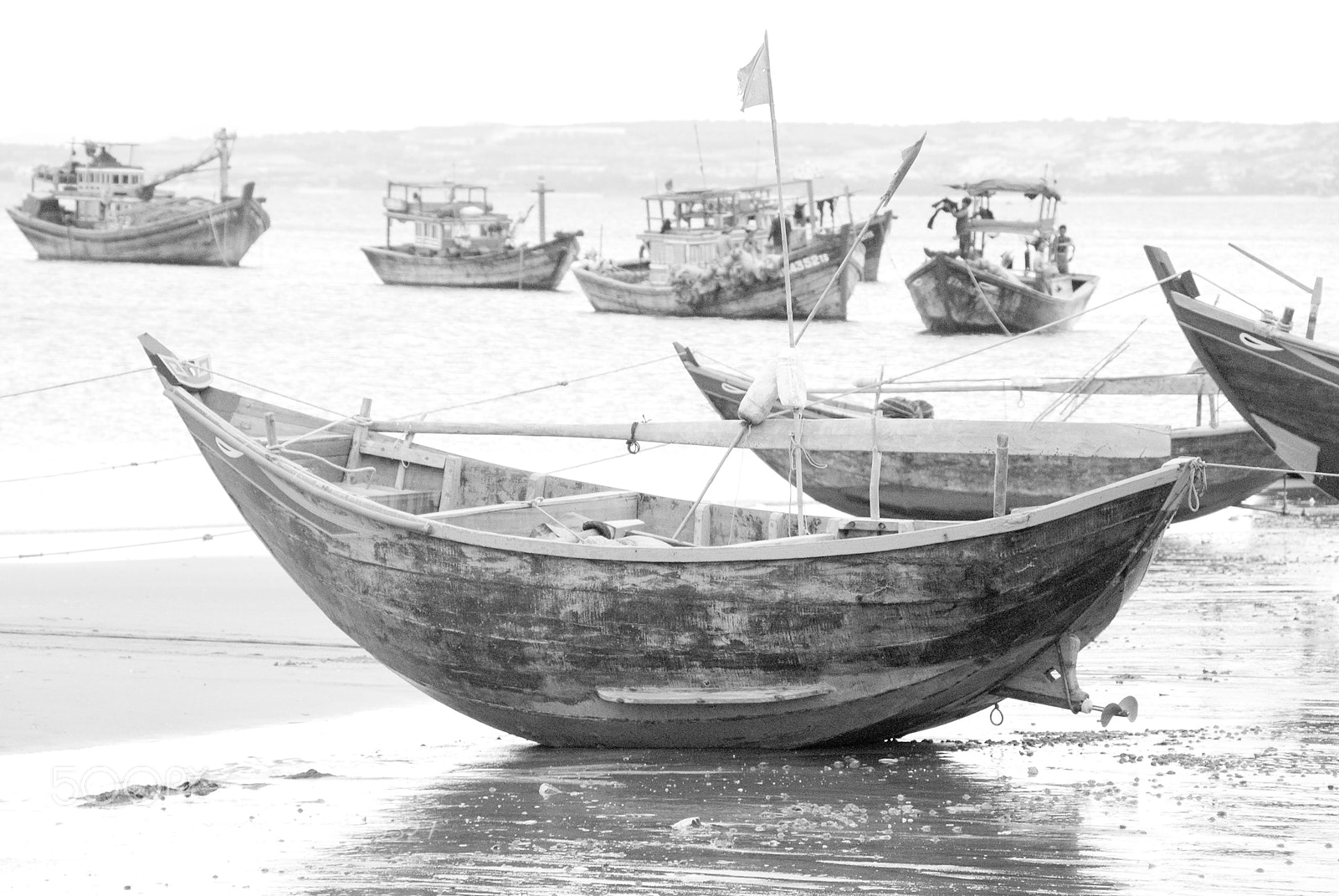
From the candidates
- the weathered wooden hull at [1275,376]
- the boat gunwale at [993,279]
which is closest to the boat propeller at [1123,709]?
the weathered wooden hull at [1275,376]

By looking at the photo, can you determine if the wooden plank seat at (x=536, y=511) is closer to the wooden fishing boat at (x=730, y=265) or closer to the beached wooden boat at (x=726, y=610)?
the beached wooden boat at (x=726, y=610)

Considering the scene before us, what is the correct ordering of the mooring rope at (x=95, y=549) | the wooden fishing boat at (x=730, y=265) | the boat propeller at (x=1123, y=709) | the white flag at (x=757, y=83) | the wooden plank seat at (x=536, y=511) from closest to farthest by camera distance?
the boat propeller at (x=1123, y=709) < the white flag at (x=757, y=83) < the wooden plank seat at (x=536, y=511) < the mooring rope at (x=95, y=549) < the wooden fishing boat at (x=730, y=265)

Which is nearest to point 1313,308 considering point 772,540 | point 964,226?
point 772,540

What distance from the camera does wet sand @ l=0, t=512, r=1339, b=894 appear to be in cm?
553

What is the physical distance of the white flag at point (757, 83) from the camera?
7.56 m

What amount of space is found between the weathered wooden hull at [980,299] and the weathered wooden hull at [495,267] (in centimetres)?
1793

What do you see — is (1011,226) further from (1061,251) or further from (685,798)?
(685,798)

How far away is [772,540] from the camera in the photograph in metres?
6.57

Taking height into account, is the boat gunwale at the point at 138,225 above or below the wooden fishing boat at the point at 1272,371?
above

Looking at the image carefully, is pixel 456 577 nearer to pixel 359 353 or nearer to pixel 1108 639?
pixel 1108 639

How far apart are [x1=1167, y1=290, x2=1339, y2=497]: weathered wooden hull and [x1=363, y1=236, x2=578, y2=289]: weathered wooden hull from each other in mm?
39979

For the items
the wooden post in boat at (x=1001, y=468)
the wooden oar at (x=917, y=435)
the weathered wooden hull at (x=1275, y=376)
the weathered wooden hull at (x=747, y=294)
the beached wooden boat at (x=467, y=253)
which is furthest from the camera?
the beached wooden boat at (x=467, y=253)
